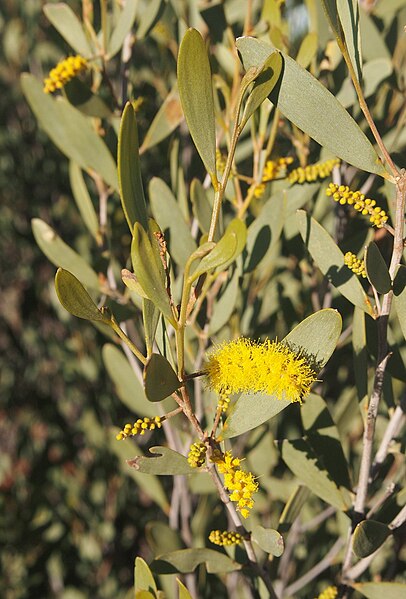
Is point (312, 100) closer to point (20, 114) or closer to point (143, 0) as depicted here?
point (143, 0)

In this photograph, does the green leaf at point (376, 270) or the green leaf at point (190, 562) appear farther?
the green leaf at point (190, 562)

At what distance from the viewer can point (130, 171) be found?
1.81 ft

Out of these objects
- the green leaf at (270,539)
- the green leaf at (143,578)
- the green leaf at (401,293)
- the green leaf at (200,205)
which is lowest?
the green leaf at (270,539)

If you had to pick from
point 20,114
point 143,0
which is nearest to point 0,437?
point 20,114

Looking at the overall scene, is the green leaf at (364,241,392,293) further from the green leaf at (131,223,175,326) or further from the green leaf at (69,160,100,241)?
the green leaf at (69,160,100,241)

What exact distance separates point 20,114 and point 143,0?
41.9 inches

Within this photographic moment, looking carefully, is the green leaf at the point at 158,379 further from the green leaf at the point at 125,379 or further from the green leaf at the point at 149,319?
the green leaf at the point at 125,379

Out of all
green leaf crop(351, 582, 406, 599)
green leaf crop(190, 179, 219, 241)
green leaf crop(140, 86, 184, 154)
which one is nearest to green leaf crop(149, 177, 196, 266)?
green leaf crop(190, 179, 219, 241)

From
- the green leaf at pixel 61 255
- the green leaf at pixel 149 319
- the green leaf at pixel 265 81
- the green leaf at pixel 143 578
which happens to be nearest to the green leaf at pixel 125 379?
the green leaf at pixel 61 255

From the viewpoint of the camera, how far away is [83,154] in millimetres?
968

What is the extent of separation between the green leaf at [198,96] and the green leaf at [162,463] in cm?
28

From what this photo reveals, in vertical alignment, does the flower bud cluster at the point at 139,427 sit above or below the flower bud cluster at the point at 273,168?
above

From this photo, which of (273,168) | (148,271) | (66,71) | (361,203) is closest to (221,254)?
(148,271)

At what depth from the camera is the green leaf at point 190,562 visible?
745 mm
